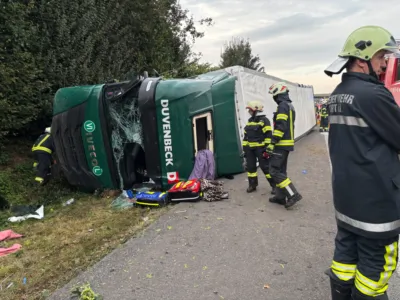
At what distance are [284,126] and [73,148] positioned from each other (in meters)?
4.09

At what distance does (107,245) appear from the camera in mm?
3984

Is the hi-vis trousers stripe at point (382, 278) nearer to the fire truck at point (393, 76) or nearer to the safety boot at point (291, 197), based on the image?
the safety boot at point (291, 197)

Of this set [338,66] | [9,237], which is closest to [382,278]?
[338,66]

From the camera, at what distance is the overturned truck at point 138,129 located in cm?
612

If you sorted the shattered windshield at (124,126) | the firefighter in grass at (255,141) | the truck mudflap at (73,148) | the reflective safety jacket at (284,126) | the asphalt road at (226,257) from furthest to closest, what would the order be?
the truck mudflap at (73,148), the shattered windshield at (124,126), the firefighter in grass at (255,141), the reflective safety jacket at (284,126), the asphalt road at (226,257)

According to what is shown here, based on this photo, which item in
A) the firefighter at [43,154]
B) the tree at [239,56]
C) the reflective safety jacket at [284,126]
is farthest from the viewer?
the tree at [239,56]

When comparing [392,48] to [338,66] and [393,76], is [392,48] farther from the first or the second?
[393,76]

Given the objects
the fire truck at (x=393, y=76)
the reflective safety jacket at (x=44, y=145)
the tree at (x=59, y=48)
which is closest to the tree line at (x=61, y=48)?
the tree at (x=59, y=48)

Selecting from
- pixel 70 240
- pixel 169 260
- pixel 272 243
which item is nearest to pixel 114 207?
pixel 70 240

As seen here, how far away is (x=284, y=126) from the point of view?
4.96 m

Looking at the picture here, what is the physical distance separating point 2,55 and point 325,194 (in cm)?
708

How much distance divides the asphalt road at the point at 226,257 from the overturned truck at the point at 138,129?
1.37m

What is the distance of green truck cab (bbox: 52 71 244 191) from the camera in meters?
6.11

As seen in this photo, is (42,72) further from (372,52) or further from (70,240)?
(372,52)
